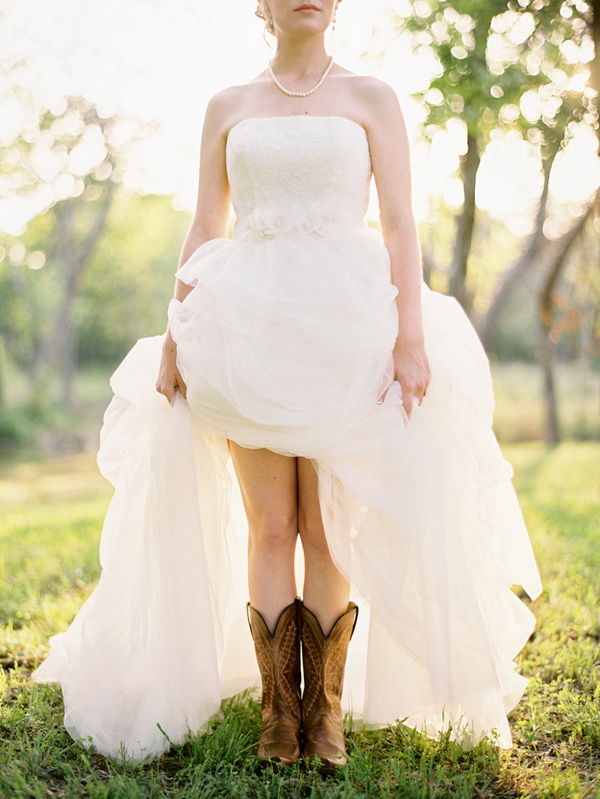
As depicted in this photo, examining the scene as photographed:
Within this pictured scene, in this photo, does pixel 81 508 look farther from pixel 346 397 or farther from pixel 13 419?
pixel 13 419

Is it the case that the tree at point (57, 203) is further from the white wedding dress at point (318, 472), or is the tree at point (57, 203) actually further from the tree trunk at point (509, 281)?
the white wedding dress at point (318, 472)

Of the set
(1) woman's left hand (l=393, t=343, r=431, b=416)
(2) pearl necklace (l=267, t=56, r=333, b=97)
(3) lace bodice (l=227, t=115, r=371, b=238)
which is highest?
(2) pearl necklace (l=267, t=56, r=333, b=97)

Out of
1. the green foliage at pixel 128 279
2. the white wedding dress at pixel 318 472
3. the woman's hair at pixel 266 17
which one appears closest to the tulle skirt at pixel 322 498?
the white wedding dress at pixel 318 472

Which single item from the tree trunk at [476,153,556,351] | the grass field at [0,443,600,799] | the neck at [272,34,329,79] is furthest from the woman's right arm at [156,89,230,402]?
the tree trunk at [476,153,556,351]

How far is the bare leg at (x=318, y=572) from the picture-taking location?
2.40 m

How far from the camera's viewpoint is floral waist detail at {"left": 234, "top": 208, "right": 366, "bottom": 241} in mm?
2316

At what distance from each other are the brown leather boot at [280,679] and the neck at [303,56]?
1.65 meters

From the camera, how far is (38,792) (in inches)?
80.7

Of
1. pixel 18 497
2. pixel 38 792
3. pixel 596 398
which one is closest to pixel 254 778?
pixel 38 792

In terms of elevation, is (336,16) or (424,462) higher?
(336,16)

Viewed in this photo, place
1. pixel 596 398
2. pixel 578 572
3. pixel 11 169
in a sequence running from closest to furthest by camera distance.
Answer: pixel 578 572 < pixel 11 169 < pixel 596 398

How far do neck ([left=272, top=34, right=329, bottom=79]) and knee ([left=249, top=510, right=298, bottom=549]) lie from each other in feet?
4.48

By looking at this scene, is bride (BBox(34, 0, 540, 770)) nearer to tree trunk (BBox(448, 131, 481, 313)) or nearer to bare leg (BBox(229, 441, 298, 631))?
bare leg (BBox(229, 441, 298, 631))

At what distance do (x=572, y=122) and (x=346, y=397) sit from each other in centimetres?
431
